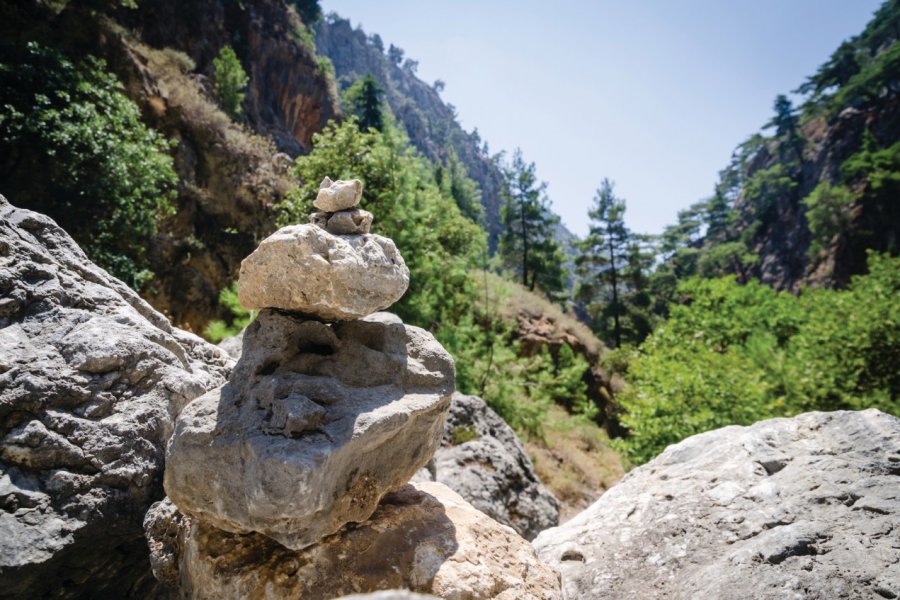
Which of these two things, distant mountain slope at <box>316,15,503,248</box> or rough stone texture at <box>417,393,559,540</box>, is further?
distant mountain slope at <box>316,15,503,248</box>

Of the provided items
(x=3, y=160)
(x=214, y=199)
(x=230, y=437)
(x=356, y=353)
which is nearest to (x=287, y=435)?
(x=230, y=437)

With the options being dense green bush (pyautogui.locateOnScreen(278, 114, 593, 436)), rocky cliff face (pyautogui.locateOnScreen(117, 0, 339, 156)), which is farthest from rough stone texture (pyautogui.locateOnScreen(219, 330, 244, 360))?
rocky cliff face (pyautogui.locateOnScreen(117, 0, 339, 156))

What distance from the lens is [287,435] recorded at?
2.54 m

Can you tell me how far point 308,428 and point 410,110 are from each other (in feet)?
403

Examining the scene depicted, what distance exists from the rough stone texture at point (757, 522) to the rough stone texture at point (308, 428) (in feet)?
6.19

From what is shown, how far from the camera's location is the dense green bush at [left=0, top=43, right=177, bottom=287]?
9.39 metres

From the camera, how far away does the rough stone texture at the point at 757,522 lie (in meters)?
2.84

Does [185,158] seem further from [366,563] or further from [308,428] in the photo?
[366,563]

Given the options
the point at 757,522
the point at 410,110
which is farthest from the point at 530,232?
the point at 410,110

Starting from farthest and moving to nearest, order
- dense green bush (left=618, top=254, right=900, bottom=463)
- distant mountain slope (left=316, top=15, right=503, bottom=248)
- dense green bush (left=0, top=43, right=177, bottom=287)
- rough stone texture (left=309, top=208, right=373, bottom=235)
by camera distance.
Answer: distant mountain slope (left=316, top=15, right=503, bottom=248)
dense green bush (left=618, top=254, right=900, bottom=463)
dense green bush (left=0, top=43, right=177, bottom=287)
rough stone texture (left=309, top=208, right=373, bottom=235)

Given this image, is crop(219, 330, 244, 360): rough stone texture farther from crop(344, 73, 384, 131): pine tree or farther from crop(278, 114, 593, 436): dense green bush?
crop(344, 73, 384, 131): pine tree

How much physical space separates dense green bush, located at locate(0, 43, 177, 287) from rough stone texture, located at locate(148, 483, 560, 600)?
960 centimetres

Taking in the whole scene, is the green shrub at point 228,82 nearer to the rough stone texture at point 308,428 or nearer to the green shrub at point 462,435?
the green shrub at point 462,435

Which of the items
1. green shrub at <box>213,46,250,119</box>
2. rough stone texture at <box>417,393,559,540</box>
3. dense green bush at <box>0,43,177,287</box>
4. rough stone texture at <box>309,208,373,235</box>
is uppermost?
green shrub at <box>213,46,250,119</box>
